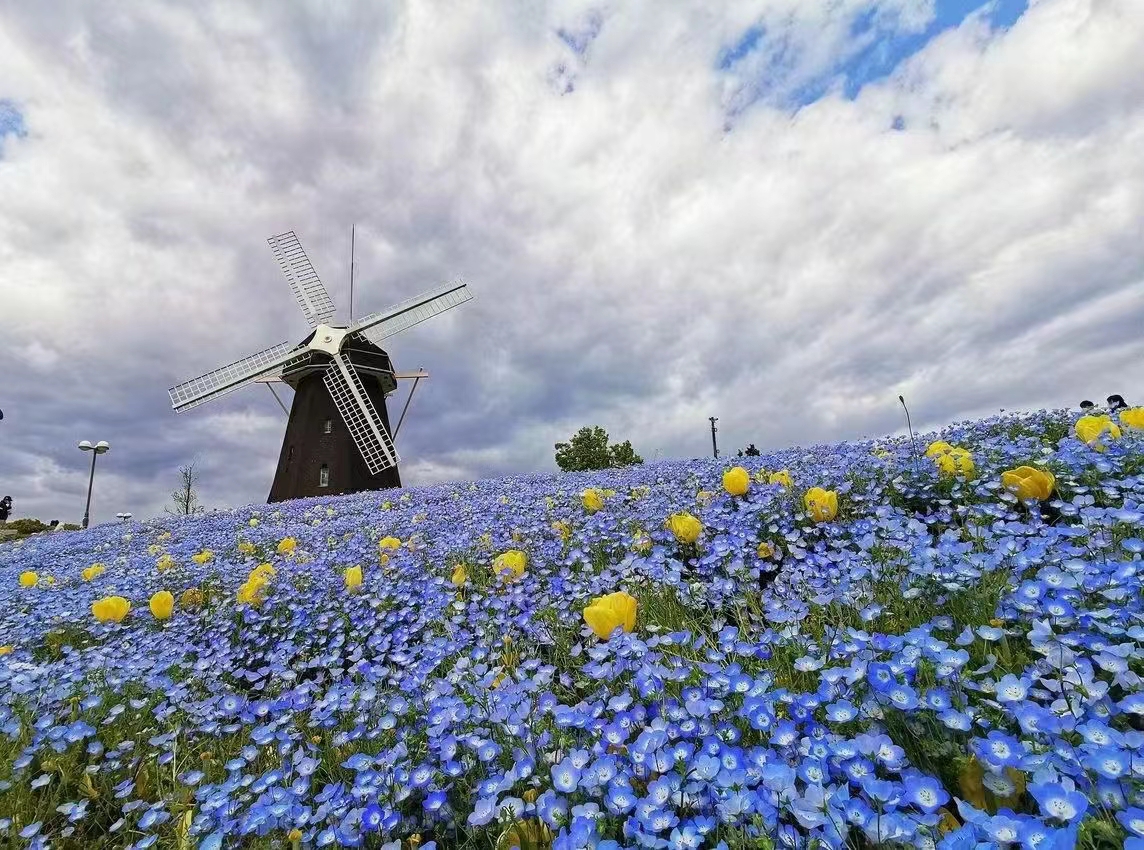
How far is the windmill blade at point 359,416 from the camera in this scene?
28.1 meters

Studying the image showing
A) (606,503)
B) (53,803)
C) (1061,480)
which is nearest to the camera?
(53,803)

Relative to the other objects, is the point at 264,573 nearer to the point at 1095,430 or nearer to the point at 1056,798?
the point at 1056,798

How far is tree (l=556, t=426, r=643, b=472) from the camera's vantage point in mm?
45000

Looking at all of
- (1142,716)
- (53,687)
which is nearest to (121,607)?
(53,687)

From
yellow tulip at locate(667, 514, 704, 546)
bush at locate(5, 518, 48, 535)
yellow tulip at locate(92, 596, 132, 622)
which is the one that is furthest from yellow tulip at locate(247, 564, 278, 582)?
bush at locate(5, 518, 48, 535)

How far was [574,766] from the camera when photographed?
2.12m

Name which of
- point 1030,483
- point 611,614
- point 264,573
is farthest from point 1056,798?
point 264,573

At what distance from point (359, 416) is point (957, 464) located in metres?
27.0

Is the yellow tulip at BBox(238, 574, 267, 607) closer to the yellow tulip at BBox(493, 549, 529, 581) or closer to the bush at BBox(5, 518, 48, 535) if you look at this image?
the yellow tulip at BBox(493, 549, 529, 581)

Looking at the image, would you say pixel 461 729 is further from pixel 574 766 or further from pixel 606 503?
pixel 606 503

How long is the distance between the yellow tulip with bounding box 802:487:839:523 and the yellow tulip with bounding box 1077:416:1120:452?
2.03 meters

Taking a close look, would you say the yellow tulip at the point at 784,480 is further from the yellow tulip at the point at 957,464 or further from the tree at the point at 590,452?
the tree at the point at 590,452

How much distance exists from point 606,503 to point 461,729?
13.5 feet

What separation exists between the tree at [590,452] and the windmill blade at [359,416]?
18229 mm
